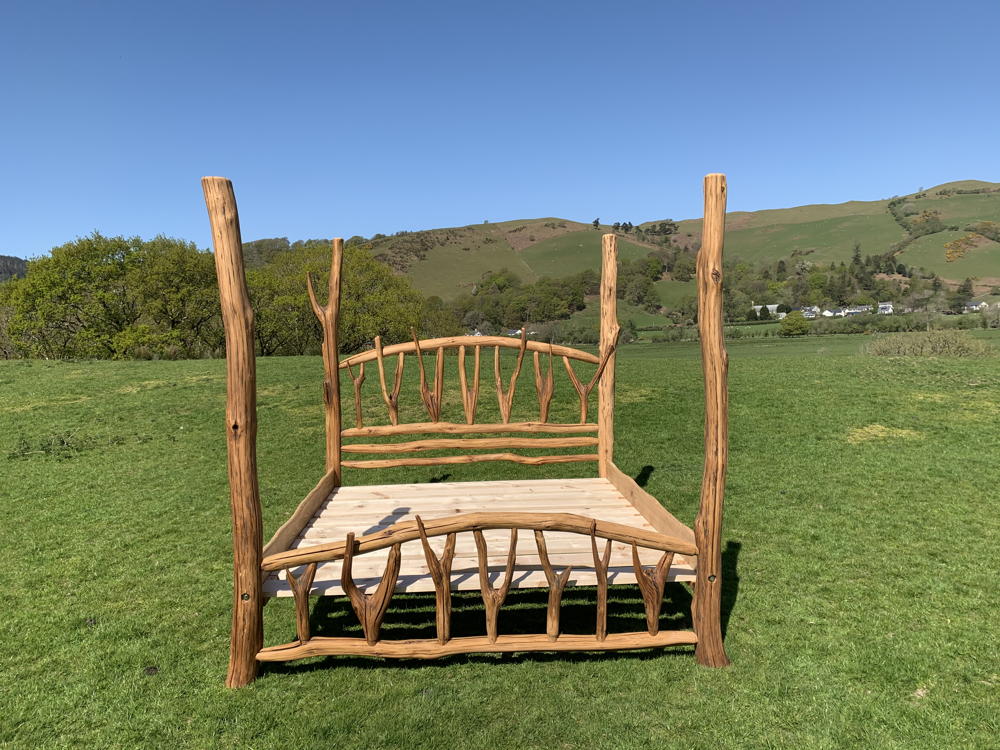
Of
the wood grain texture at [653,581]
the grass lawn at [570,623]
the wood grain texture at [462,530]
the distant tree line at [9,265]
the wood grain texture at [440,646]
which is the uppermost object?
the distant tree line at [9,265]

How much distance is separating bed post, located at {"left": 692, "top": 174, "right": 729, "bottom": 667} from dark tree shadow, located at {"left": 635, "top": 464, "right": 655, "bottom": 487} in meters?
3.79

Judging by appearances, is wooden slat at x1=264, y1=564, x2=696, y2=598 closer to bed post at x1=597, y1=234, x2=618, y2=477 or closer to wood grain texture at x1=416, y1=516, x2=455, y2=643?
wood grain texture at x1=416, y1=516, x2=455, y2=643

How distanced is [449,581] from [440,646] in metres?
0.36

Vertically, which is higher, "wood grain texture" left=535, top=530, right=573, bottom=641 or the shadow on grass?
"wood grain texture" left=535, top=530, right=573, bottom=641

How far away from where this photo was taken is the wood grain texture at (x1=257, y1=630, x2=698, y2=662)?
10.1ft

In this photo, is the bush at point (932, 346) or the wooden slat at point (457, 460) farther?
the bush at point (932, 346)

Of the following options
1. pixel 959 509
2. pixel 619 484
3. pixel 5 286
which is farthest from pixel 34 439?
pixel 5 286

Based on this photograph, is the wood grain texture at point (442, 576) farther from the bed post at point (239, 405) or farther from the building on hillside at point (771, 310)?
the building on hillside at point (771, 310)

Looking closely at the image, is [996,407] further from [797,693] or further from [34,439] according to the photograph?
[34,439]

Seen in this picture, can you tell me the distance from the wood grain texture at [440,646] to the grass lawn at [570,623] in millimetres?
220

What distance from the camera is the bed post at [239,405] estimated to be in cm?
300

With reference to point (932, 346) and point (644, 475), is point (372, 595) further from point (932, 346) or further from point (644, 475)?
point (932, 346)

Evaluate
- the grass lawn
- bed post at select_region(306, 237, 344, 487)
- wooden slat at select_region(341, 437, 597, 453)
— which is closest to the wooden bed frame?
the grass lawn

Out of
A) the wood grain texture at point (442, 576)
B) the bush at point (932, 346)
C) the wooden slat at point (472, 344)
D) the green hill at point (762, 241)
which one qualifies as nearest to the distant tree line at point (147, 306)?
the bush at point (932, 346)
